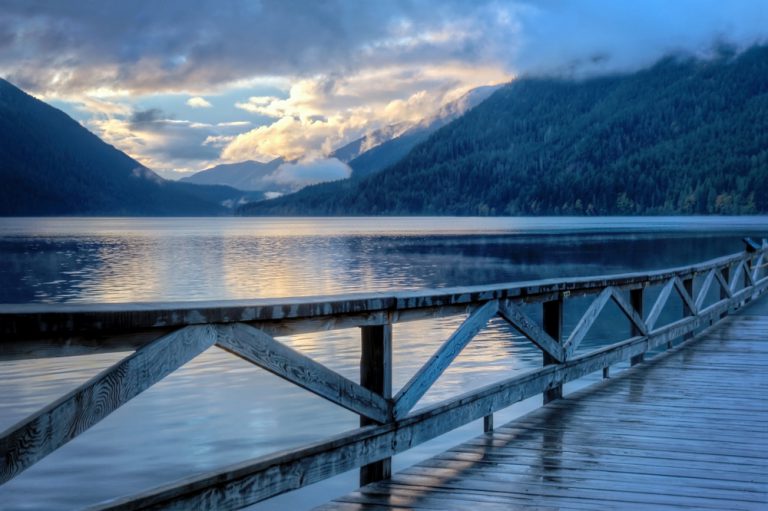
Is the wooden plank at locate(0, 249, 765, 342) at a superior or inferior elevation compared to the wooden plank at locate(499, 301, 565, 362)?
superior

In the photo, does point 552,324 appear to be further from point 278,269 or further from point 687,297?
point 278,269

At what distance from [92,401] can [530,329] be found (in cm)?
459

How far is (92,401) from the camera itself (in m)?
3.47

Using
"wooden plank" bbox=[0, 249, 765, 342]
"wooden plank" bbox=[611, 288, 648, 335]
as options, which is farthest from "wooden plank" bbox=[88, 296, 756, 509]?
"wooden plank" bbox=[611, 288, 648, 335]

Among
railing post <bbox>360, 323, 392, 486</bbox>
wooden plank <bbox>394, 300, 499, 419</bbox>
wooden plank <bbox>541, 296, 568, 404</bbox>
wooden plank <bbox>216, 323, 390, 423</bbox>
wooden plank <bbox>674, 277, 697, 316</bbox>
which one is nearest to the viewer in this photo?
wooden plank <bbox>216, 323, 390, 423</bbox>

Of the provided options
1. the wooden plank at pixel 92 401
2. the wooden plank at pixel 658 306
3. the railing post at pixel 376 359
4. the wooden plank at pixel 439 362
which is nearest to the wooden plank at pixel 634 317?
the wooden plank at pixel 658 306

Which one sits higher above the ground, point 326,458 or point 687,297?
point 687,297

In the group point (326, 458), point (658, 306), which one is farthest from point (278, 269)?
point (326, 458)

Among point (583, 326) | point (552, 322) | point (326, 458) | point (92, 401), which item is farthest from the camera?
point (583, 326)

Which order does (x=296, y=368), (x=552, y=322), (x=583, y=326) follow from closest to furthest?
(x=296, y=368) < (x=552, y=322) < (x=583, y=326)

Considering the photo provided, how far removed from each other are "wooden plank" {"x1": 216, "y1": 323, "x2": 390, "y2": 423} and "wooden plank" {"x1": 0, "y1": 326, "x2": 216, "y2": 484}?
196mm

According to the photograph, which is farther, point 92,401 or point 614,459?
point 614,459

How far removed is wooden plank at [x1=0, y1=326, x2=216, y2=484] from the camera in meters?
3.23

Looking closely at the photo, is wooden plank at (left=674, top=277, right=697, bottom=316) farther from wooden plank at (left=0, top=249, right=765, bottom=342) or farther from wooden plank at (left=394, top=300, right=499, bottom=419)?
wooden plank at (left=394, top=300, right=499, bottom=419)
